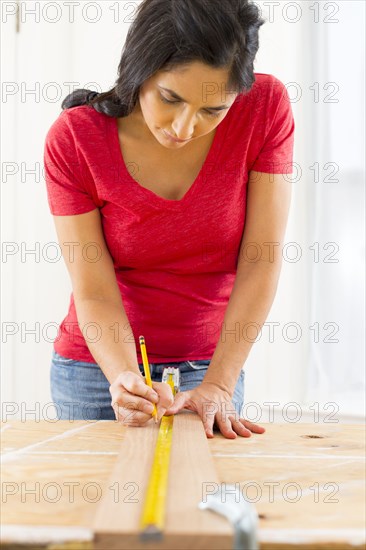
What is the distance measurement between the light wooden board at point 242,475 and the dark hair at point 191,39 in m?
0.65

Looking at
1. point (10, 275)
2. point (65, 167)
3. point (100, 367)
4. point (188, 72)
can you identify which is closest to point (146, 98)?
point (188, 72)

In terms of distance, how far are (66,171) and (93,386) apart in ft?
1.59

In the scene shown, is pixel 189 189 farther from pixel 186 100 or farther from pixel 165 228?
pixel 186 100

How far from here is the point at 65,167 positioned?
4.90 feet

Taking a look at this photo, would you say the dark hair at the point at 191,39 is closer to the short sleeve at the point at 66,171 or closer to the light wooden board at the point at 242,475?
the short sleeve at the point at 66,171

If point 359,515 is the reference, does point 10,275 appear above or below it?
above

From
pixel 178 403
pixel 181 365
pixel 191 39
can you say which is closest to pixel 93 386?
pixel 181 365

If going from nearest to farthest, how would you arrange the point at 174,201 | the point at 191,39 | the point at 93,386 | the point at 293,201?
the point at 191,39
the point at 174,201
the point at 93,386
the point at 293,201

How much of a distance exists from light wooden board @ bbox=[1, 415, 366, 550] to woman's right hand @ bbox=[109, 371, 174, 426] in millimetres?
37

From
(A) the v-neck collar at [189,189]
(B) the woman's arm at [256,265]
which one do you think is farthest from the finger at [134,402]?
(A) the v-neck collar at [189,189]

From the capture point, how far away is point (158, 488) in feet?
2.67

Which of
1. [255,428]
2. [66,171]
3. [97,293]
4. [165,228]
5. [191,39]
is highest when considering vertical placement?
[191,39]

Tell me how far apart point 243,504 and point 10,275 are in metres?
2.33

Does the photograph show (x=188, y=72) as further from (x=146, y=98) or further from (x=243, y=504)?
(x=243, y=504)
